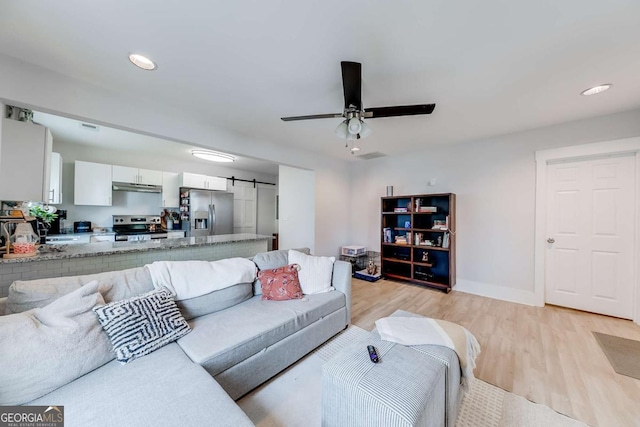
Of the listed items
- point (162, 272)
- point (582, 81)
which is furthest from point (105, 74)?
point (582, 81)

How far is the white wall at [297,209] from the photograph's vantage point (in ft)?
14.3

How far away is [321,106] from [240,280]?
77.6 inches

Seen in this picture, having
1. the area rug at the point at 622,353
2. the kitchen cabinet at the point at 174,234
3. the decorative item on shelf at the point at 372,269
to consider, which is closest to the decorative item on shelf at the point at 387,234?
the decorative item on shelf at the point at 372,269

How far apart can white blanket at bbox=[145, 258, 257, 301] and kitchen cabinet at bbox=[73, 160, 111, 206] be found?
323cm

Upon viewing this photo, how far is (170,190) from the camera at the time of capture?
4707 millimetres

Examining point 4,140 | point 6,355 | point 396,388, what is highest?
point 4,140

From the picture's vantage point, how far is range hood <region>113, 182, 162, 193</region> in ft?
13.4

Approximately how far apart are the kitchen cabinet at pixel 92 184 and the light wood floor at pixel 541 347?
458 cm

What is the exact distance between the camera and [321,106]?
8.02 ft

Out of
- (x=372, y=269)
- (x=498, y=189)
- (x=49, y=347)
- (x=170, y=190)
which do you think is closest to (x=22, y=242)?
(x=49, y=347)

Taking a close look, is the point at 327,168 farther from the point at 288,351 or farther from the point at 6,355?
the point at 6,355

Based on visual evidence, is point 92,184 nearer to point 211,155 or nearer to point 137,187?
point 137,187

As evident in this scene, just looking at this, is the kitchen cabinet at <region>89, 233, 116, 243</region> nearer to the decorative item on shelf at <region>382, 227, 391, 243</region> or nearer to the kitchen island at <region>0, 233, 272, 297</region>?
the kitchen island at <region>0, 233, 272, 297</region>

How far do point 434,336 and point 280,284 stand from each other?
1355 millimetres
